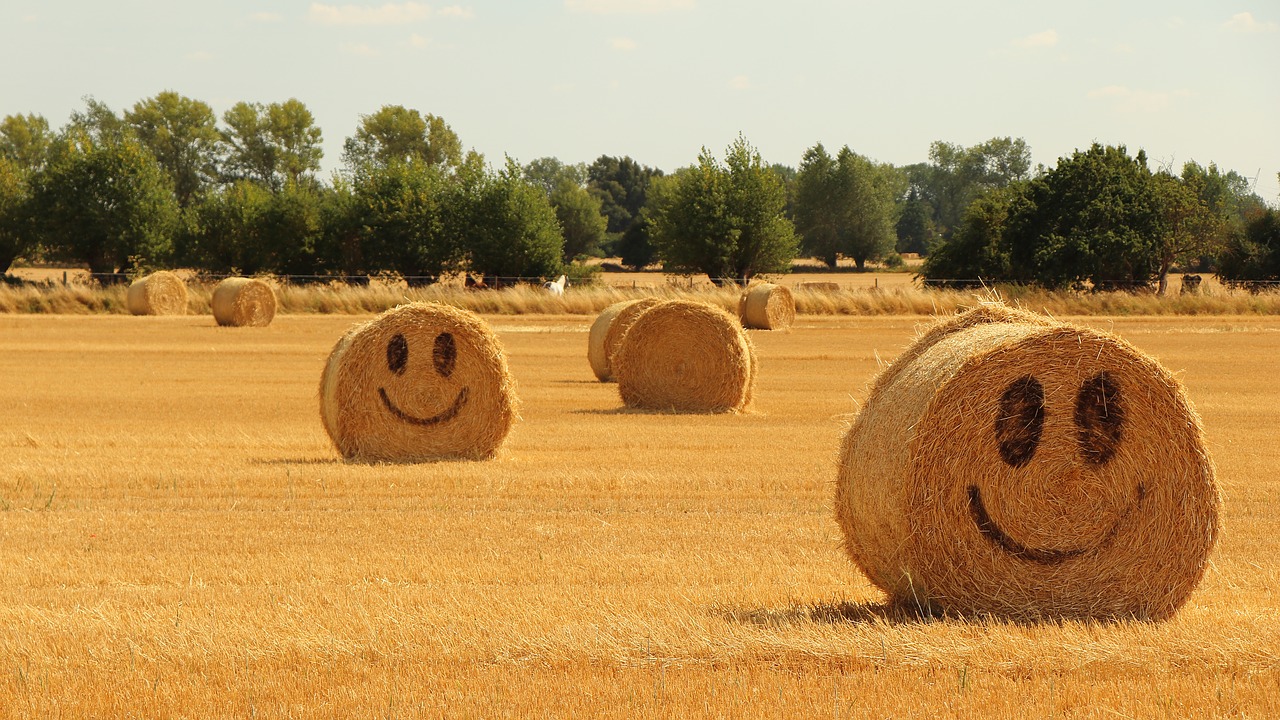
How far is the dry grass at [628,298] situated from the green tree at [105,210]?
8.06m

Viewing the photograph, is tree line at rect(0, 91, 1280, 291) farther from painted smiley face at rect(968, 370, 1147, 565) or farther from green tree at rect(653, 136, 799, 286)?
painted smiley face at rect(968, 370, 1147, 565)

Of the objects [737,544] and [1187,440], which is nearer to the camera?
[1187,440]

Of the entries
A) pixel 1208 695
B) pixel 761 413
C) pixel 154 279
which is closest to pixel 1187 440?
pixel 1208 695

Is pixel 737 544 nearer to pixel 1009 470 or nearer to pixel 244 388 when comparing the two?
pixel 1009 470

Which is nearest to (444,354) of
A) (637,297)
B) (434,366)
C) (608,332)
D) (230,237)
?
(434,366)

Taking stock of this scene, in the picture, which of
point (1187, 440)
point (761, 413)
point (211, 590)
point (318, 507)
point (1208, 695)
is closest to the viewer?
point (1208, 695)

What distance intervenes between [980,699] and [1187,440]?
6.56ft

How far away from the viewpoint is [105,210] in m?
59.0

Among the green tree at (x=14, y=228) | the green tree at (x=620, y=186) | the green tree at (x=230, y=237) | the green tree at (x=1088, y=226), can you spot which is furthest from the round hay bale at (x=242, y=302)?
the green tree at (x=620, y=186)

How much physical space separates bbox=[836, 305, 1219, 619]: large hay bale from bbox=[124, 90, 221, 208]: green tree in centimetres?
10095

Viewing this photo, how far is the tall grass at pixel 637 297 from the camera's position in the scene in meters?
45.0

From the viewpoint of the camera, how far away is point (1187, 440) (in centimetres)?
726

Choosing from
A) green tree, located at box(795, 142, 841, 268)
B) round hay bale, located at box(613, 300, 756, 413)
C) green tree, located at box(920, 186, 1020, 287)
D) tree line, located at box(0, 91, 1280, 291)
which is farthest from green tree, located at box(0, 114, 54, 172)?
round hay bale, located at box(613, 300, 756, 413)

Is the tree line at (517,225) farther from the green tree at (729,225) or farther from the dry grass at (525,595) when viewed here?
the dry grass at (525,595)
